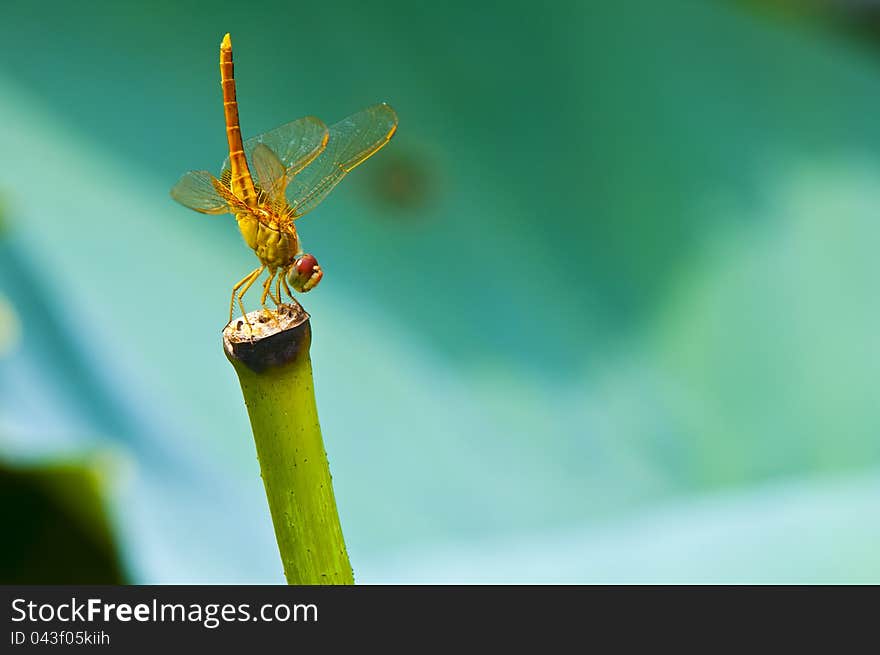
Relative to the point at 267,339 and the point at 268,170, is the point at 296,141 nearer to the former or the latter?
the point at 268,170

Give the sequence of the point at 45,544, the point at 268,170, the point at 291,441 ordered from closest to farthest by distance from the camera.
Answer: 1. the point at 291,441
2. the point at 268,170
3. the point at 45,544

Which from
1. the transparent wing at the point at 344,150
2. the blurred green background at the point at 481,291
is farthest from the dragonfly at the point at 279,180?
the blurred green background at the point at 481,291

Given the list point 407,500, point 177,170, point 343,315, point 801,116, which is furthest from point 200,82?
point 801,116

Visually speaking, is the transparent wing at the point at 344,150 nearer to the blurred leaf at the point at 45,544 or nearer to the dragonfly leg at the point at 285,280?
the dragonfly leg at the point at 285,280

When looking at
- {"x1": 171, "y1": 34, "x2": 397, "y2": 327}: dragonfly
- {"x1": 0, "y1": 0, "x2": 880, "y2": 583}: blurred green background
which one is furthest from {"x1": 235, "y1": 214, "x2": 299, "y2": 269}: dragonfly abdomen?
{"x1": 0, "y1": 0, "x2": 880, "y2": 583}: blurred green background

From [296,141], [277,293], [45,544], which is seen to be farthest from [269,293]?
[45,544]
